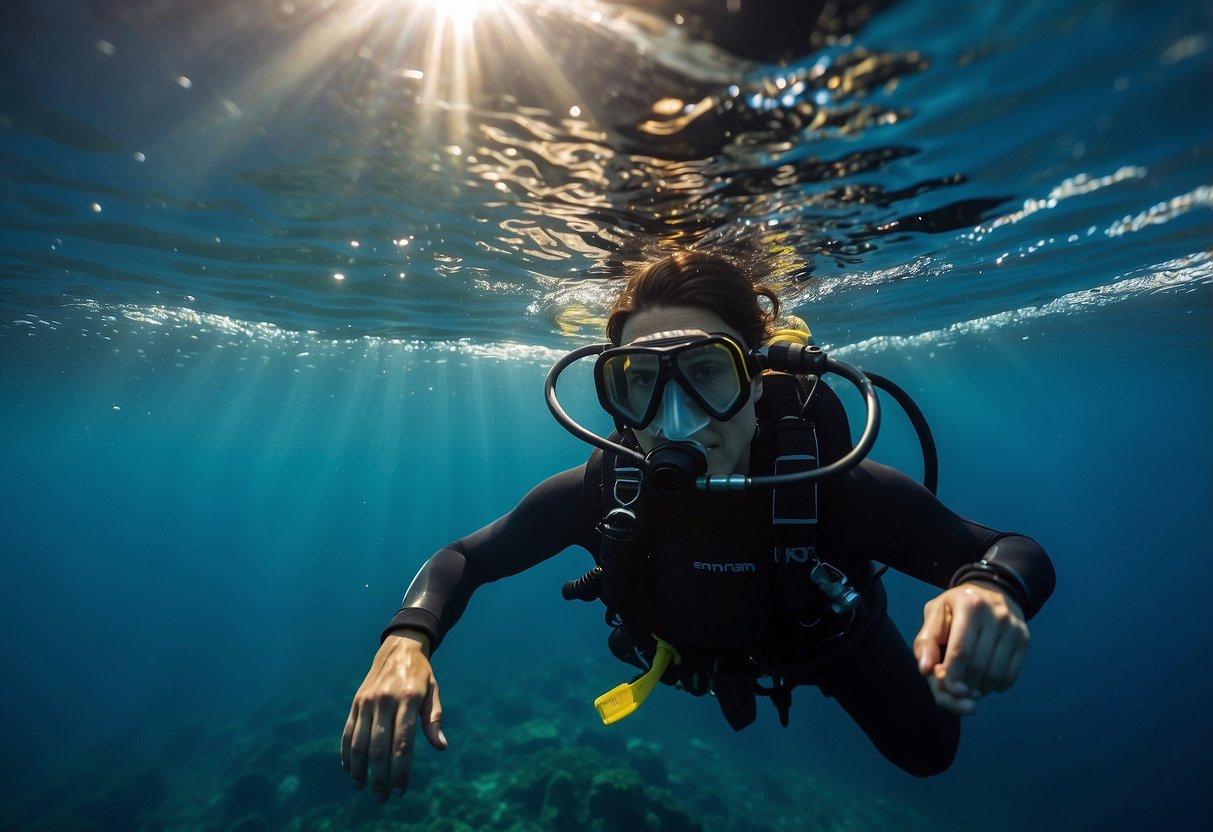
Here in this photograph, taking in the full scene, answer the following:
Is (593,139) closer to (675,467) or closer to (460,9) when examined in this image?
(460,9)

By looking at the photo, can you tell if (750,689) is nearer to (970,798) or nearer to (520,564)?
(520,564)

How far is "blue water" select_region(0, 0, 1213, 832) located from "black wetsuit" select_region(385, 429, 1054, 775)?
3.31 m

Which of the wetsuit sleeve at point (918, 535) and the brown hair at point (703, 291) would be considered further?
the brown hair at point (703, 291)

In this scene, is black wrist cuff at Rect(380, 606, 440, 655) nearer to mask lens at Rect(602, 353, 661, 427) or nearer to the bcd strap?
mask lens at Rect(602, 353, 661, 427)

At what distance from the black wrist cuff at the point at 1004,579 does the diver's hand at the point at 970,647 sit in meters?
0.25

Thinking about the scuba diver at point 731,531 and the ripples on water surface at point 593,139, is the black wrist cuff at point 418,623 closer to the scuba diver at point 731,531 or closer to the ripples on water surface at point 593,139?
the scuba diver at point 731,531

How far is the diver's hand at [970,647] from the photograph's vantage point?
167 cm

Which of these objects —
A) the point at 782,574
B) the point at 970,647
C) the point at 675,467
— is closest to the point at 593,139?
the point at 675,467

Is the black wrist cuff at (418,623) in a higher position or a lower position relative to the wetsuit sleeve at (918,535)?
lower

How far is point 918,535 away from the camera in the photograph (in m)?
3.05

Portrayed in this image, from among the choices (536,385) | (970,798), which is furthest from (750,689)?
(536,385)

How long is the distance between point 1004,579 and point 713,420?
1574 millimetres

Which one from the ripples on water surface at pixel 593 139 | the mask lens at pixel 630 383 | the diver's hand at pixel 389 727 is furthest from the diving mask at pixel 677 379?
the ripples on water surface at pixel 593 139

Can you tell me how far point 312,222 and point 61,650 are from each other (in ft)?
266
